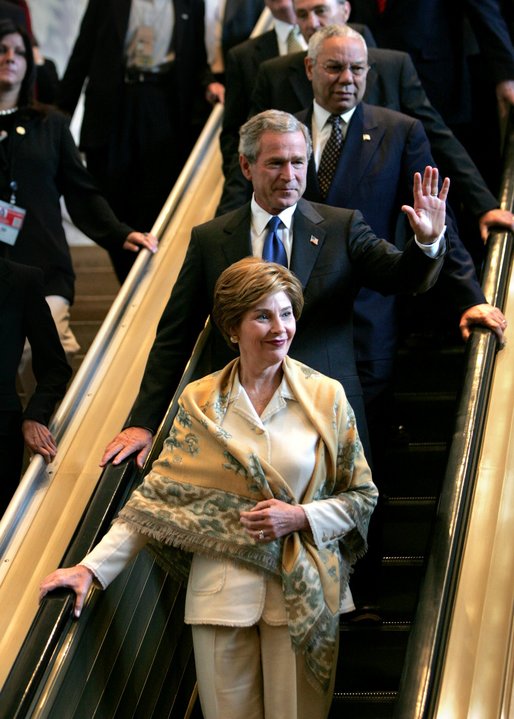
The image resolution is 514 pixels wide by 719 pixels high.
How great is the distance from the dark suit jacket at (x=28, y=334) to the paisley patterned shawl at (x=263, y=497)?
143cm

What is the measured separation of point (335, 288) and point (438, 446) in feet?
4.84

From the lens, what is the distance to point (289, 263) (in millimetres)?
4766

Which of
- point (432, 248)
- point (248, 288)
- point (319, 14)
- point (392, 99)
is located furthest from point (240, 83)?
point (248, 288)

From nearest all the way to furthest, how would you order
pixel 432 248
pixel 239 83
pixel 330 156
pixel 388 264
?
pixel 432 248 < pixel 388 264 < pixel 330 156 < pixel 239 83

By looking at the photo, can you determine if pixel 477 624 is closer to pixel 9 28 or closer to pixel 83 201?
pixel 83 201

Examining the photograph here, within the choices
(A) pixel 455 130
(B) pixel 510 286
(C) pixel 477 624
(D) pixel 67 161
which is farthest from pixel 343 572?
(A) pixel 455 130

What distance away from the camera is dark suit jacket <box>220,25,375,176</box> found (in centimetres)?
658

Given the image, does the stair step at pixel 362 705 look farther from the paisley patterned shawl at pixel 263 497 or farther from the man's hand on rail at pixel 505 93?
the man's hand on rail at pixel 505 93

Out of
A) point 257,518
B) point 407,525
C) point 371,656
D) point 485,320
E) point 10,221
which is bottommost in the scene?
point 257,518

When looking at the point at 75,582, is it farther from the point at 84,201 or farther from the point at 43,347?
the point at 84,201

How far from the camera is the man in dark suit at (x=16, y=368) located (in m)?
5.43

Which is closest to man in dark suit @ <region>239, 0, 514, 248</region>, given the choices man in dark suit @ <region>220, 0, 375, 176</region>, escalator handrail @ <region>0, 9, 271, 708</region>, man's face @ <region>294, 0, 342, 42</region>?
man's face @ <region>294, 0, 342, 42</region>

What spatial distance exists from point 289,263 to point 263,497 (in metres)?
1.04

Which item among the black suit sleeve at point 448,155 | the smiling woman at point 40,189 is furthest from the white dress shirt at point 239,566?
the smiling woman at point 40,189
